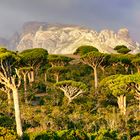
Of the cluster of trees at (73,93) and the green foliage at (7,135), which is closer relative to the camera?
the green foliage at (7,135)

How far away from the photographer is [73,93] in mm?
65750

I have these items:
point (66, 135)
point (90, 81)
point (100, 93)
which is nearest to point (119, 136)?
point (66, 135)

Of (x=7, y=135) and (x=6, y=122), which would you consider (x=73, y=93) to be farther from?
(x=7, y=135)

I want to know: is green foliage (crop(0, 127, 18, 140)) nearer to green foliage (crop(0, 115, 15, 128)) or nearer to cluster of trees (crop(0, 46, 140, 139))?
cluster of trees (crop(0, 46, 140, 139))

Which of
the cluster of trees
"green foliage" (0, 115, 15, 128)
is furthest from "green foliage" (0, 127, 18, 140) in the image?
"green foliage" (0, 115, 15, 128)

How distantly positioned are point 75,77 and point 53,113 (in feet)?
117

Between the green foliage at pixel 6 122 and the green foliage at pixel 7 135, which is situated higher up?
the green foliage at pixel 6 122

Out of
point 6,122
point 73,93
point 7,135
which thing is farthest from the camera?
point 73,93

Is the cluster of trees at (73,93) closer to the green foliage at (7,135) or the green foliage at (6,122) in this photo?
the green foliage at (6,122)

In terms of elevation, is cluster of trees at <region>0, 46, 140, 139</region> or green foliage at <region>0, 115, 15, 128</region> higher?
cluster of trees at <region>0, 46, 140, 139</region>

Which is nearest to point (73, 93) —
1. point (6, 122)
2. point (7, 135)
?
point (6, 122)

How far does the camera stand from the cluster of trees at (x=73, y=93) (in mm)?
39181

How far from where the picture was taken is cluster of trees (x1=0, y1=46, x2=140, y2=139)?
39.2m

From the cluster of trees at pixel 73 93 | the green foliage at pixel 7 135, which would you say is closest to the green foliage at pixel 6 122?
the cluster of trees at pixel 73 93
